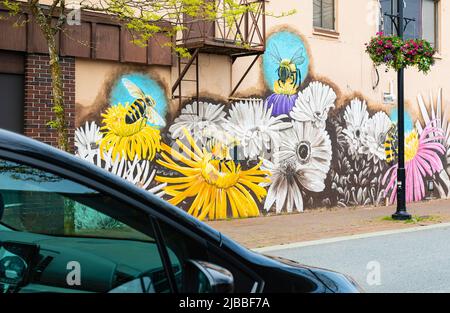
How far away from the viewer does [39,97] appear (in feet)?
41.0

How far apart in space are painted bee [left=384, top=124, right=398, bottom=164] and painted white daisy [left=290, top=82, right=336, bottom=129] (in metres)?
2.63

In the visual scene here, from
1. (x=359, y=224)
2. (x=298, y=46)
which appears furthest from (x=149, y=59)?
(x=359, y=224)

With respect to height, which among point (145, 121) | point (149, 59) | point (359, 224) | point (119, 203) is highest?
point (149, 59)

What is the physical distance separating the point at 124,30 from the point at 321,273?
1127 cm

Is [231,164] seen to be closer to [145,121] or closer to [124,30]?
[145,121]

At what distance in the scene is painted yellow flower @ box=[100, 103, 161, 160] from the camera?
13562 millimetres

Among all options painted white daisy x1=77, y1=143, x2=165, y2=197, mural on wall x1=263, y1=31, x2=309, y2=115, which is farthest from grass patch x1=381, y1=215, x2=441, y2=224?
painted white daisy x1=77, y1=143, x2=165, y2=197

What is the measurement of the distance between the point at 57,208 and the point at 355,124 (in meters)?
16.6

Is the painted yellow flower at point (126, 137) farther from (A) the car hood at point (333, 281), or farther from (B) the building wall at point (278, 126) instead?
(A) the car hood at point (333, 281)

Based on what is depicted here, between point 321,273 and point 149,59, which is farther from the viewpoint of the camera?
point 149,59

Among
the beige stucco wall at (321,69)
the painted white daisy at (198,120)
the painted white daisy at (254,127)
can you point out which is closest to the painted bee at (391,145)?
the beige stucco wall at (321,69)

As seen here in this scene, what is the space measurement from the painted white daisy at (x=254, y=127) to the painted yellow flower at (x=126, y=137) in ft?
6.67

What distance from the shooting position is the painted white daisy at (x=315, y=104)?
17016 millimetres
